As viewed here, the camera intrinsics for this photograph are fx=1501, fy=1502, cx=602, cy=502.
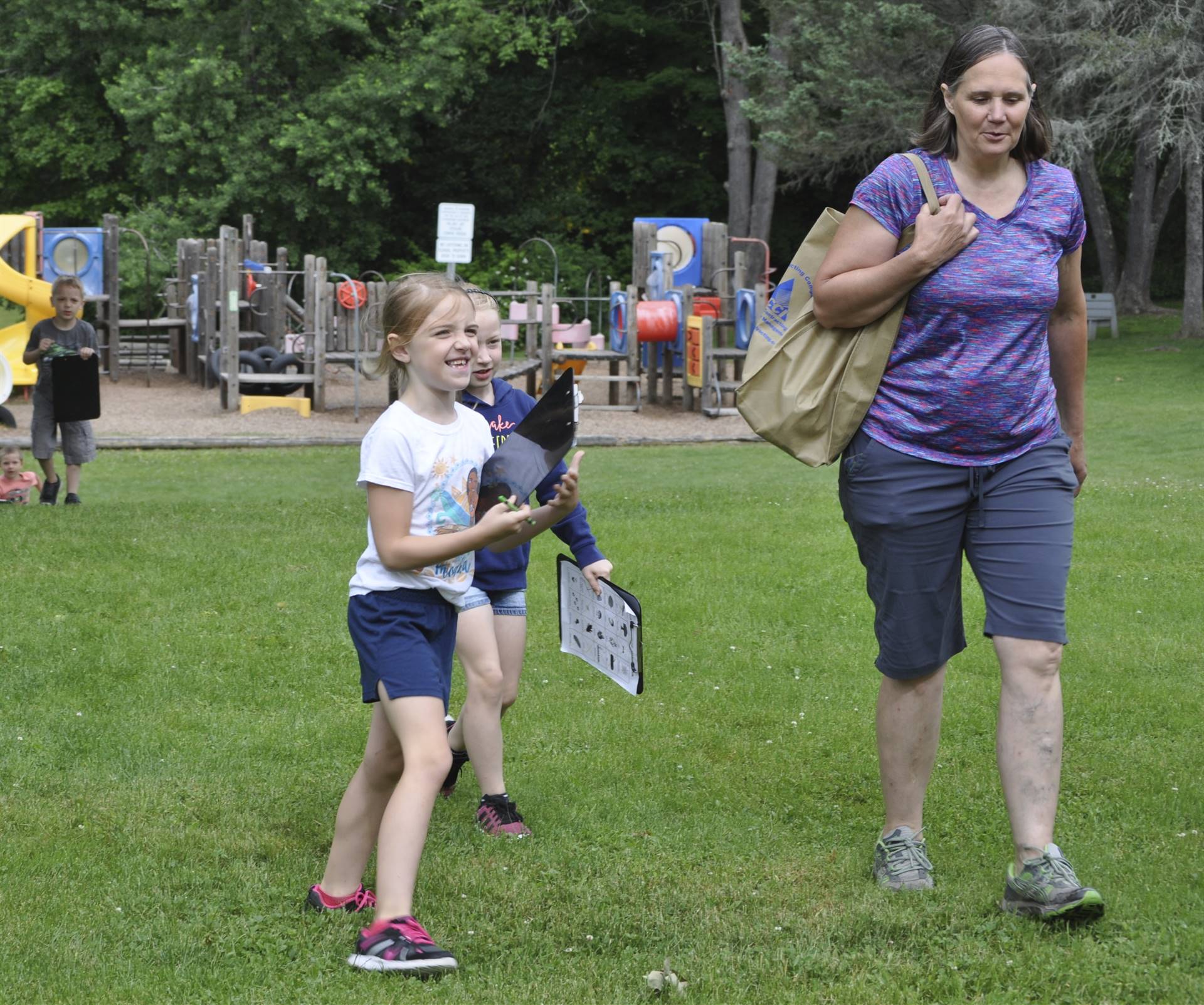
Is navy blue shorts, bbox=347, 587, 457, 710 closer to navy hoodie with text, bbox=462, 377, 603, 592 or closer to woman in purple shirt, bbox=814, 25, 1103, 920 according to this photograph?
navy hoodie with text, bbox=462, 377, 603, 592

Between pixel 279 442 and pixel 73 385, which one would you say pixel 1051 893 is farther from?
pixel 279 442

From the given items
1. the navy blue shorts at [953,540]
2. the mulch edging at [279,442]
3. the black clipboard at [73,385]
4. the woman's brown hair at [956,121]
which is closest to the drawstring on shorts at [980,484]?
the navy blue shorts at [953,540]

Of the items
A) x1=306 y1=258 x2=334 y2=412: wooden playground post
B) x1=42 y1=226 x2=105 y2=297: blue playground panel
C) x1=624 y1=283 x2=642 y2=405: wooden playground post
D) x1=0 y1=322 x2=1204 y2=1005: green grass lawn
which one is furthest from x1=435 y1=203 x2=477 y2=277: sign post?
x1=0 y1=322 x2=1204 y2=1005: green grass lawn

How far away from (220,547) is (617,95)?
3198 centimetres

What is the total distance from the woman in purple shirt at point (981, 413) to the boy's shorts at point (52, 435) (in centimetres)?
874

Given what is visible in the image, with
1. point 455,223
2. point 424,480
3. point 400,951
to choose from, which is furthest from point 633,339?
point 400,951

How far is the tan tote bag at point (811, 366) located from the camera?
376 centimetres

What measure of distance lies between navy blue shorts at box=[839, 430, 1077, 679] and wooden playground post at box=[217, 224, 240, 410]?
17033mm

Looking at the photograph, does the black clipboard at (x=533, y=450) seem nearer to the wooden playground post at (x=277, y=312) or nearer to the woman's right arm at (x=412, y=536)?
the woman's right arm at (x=412, y=536)

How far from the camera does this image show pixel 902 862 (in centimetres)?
386

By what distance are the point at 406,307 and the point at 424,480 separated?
0.42 metres

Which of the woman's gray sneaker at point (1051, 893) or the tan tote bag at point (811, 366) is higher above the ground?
the tan tote bag at point (811, 366)

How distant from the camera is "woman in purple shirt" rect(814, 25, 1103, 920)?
3.63 meters

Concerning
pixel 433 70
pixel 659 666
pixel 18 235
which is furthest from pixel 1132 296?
pixel 659 666
